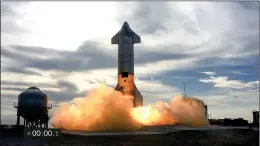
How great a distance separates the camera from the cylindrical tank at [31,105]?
9388 centimetres

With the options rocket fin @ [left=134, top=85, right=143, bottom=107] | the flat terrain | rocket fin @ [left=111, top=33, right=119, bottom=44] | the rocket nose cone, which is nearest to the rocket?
rocket fin @ [left=134, top=85, right=143, bottom=107]

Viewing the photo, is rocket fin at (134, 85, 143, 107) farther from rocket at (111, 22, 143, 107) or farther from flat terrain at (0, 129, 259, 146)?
Answer: flat terrain at (0, 129, 259, 146)

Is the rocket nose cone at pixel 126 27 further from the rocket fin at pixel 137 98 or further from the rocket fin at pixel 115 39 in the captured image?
the rocket fin at pixel 137 98

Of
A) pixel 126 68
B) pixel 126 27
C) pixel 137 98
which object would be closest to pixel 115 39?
pixel 126 27

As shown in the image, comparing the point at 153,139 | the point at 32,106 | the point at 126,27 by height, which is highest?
the point at 126,27

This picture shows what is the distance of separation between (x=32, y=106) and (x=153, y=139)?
139 feet

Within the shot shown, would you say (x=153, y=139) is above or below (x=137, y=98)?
below

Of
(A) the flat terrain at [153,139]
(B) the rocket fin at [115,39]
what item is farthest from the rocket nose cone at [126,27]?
(A) the flat terrain at [153,139]

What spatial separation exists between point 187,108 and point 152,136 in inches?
1584

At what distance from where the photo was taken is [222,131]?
269ft

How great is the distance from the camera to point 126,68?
98.5 meters

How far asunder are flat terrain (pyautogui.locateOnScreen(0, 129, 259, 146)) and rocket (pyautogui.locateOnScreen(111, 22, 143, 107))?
26.2 m

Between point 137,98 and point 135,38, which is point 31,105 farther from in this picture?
point 135,38

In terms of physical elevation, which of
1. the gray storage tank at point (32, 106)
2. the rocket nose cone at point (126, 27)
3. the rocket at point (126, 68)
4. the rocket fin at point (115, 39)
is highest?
the rocket nose cone at point (126, 27)
